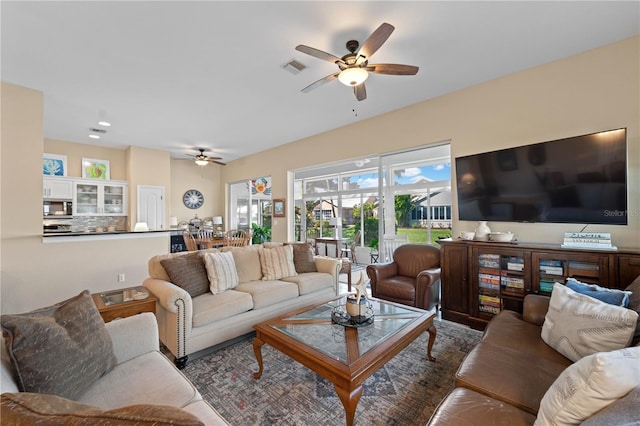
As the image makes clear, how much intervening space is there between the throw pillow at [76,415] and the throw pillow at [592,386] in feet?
3.99

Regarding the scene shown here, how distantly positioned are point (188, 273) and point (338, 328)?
1633 mm

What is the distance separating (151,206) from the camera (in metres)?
6.24

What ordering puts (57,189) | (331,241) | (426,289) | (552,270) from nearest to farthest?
(552,270) → (426,289) → (57,189) → (331,241)

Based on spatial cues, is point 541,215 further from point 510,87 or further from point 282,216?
point 282,216

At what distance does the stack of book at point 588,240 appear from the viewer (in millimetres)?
2427

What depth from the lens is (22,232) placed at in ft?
10.5

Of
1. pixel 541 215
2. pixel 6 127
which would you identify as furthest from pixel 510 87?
pixel 6 127

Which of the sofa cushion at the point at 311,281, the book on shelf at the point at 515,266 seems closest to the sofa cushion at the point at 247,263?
the sofa cushion at the point at 311,281

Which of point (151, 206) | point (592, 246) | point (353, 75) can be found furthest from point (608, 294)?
point (151, 206)

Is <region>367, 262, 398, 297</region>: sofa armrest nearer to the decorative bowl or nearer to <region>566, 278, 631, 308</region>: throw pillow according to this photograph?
the decorative bowl

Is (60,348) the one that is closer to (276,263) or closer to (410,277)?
(276,263)

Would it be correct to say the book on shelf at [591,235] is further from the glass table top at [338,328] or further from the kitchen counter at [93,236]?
A: the kitchen counter at [93,236]

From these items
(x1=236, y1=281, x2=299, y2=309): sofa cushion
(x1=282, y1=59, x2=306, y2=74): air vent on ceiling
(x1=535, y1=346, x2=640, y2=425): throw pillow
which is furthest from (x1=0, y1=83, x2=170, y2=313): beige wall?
(x1=535, y1=346, x2=640, y2=425): throw pillow

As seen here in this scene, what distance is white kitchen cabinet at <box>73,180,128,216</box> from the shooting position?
5.70 m
